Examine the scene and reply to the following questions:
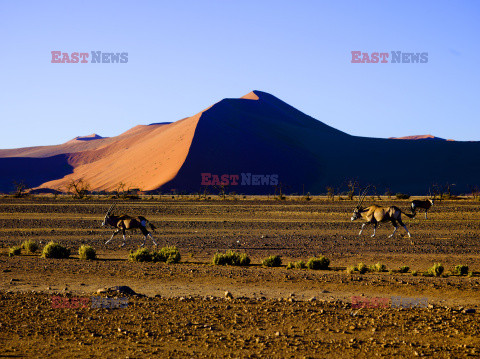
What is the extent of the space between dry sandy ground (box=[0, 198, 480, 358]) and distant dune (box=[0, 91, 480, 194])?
210 feet

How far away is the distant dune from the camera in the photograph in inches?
3873

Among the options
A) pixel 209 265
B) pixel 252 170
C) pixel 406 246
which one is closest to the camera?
pixel 209 265

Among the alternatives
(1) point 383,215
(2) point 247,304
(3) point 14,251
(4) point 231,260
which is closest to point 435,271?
(4) point 231,260

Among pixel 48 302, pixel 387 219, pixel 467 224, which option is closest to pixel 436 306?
pixel 48 302

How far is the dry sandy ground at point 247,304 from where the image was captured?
8422 millimetres

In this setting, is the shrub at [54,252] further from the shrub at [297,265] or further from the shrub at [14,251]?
the shrub at [297,265]

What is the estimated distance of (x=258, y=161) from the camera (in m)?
105

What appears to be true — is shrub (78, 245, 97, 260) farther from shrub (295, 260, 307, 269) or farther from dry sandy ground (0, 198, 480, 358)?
shrub (295, 260, 307, 269)

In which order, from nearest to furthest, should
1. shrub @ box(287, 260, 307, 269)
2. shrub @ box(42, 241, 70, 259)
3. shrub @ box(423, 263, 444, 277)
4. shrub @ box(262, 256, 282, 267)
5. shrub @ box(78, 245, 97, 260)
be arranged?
shrub @ box(423, 263, 444, 277)
shrub @ box(287, 260, 307, 269)
shrub @ box(262, 256, 282, 267)
shrub @ box(78, 245, 97, 260)
shrub @ box(42, 241, 70, 259)

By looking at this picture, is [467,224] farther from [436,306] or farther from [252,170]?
[252,170]

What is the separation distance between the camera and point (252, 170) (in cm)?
10212

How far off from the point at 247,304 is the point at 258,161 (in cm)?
9381

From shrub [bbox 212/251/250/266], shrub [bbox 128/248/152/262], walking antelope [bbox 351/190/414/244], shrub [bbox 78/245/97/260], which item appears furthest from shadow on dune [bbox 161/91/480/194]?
shrub [bbox 212/251/250/266]

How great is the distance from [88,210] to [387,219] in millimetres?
25681
